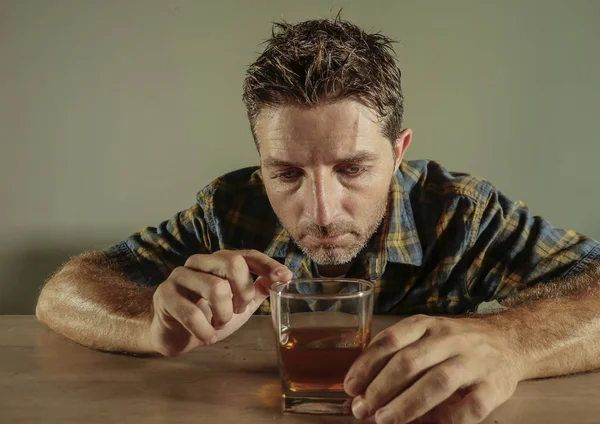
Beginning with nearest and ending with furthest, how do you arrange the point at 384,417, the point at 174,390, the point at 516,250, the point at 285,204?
the point at 384,417, the point at 174,390, the point at 285,204, the point at 516,250

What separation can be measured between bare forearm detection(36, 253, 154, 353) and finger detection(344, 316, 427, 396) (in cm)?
47

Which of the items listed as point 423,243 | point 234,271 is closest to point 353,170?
point 423,243

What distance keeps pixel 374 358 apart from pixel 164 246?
1134 millimetres

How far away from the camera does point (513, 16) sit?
2.20 m

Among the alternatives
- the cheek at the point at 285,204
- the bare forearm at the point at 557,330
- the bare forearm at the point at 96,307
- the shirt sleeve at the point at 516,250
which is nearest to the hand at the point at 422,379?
the bare forearm at the point at 557,330

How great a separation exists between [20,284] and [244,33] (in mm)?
1271

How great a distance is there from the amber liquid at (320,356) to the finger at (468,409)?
0.13m

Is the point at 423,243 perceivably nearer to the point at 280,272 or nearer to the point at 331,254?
the point at 331,254

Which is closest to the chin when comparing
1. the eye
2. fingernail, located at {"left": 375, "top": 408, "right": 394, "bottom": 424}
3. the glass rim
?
the eye

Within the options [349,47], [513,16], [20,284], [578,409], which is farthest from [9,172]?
[578,409]

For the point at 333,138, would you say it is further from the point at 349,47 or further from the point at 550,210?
the point at 550,210

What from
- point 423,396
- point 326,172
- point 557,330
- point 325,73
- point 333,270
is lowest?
point 333,270

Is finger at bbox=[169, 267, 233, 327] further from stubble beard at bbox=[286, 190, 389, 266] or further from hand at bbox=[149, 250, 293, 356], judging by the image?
stubble beard at bbox=[286, 190, 389, 266]

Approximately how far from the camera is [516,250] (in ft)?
5.26
